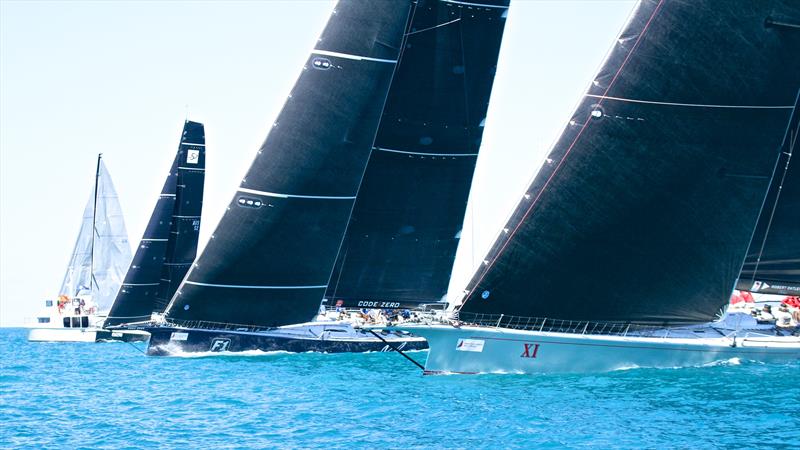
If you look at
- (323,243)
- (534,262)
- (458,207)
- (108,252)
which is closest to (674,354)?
(534,262)

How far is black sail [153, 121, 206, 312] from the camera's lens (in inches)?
2213

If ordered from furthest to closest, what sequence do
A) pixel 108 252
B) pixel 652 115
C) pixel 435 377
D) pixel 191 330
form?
pixel 108 252 < pixel 191 330 < pixel 435 377 < pixel 652 115

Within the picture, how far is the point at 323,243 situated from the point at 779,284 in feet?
54.5

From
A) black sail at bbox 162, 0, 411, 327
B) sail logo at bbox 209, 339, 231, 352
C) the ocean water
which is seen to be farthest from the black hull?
black sail at bbox 162, 0, 411, 327

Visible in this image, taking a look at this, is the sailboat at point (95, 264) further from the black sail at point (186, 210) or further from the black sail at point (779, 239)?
the black sail at point (779, 239)

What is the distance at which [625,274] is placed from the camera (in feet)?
102

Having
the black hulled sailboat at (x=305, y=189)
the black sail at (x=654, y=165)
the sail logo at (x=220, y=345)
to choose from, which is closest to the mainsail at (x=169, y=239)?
the sail logo at (x=220, y=345)

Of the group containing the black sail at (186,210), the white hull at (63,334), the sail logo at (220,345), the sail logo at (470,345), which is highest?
the black sail at (186,210)

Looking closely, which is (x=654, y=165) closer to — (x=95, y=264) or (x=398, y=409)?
(x=398, y=409)

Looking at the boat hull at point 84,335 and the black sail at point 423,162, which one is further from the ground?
the black sail at point 423,162

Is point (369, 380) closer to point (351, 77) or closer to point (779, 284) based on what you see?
point (351, 77)

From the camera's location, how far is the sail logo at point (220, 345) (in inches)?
1625

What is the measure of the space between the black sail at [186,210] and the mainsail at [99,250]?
1676cm

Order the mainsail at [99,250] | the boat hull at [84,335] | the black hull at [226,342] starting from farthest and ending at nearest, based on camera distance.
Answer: the mainsail at [99,250]
the boat hull at [84,335]
the black hull at [226,342]
